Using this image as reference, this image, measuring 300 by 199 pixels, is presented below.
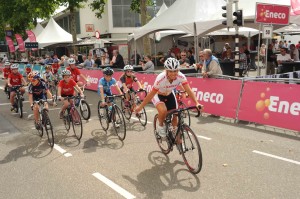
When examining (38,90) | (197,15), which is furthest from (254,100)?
(197,15)

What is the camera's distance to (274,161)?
20.2ft

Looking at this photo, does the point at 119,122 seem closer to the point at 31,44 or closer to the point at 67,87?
the point at 67,87

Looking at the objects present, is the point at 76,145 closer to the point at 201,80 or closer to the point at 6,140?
the point at 6,140

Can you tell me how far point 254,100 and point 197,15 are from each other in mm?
6940

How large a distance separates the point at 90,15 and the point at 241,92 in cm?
4158

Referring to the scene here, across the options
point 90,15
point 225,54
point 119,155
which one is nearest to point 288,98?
point 119,155

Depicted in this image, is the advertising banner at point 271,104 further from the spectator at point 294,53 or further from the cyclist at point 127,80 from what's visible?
the spectator at point 294,53

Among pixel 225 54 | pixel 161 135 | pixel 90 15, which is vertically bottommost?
pixel 161 135

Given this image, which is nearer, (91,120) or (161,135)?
(161,135)

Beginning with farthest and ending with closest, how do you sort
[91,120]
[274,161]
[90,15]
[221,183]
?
[90,15]
[91,120]
[274,161]
[221,183]

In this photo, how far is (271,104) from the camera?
27.6ft

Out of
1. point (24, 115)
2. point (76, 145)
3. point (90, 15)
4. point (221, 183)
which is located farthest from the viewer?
point (90, 15)

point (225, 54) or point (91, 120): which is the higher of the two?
point (225, 54)

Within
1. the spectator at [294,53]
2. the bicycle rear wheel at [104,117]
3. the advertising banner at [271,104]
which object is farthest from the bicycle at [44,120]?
the spectator at [294,53]
